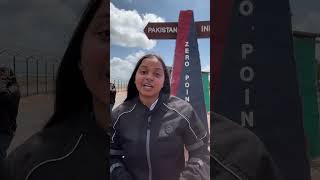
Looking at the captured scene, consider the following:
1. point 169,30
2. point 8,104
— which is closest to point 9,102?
point 8,104

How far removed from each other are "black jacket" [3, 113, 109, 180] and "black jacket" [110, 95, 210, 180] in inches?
5.6

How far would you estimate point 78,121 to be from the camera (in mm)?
2551

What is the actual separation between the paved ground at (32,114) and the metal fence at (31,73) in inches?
1.5

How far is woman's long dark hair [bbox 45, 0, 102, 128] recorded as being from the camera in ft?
8.22

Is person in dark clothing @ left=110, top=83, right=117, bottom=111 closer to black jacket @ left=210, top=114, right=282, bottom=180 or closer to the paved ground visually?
the paved ground

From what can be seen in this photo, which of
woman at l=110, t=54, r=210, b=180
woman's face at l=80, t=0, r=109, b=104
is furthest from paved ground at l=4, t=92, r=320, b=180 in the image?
woman at l=110, t=54, r=210, b=180

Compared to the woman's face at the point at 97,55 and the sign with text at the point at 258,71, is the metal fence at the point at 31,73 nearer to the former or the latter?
the woman's face at the point at 97,55

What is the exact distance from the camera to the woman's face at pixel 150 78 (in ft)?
7.58

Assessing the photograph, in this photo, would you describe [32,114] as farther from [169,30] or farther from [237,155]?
[237,155]

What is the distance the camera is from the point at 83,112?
8.37 ft

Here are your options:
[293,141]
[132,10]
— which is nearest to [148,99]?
[132,10]

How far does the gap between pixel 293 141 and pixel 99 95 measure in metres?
1.02

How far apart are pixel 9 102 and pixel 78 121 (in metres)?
0.38

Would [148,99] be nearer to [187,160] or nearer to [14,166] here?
[187,160]
